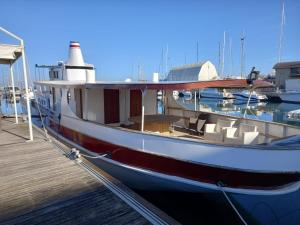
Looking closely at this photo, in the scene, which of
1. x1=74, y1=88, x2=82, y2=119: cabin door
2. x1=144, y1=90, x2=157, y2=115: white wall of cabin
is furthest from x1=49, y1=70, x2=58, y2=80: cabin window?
x1=144, y1=90, x2=157, y2=115: white wall of cabin

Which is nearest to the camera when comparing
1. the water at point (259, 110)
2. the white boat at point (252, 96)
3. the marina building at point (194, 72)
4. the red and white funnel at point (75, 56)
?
the red and white funnel at point (75, 56)

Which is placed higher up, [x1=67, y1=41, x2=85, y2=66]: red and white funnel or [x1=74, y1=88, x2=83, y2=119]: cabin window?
[x1=67, y1=41, x2=85, y2=66]: red and white funnel

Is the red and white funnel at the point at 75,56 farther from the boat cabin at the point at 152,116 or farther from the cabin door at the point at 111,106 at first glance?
the cabin door at the point at 111,106

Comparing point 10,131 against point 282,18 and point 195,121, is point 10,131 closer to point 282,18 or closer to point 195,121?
point 195,121

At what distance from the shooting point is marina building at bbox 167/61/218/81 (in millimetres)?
46219

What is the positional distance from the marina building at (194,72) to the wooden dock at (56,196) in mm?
40880

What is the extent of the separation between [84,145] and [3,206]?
14.0ft

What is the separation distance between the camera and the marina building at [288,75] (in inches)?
1604

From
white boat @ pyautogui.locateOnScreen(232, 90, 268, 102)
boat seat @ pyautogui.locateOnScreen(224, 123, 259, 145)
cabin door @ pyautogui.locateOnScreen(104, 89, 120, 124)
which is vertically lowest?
white boat @ pyautogui.locateOnScreen(232, 90, 268, 102)

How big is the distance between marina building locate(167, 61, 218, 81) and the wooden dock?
40.9 m

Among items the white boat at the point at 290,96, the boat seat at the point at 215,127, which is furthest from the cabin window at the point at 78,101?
the white boat at the point at 290,96

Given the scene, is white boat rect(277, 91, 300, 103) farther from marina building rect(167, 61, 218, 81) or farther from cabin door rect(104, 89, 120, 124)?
cabin door rect(104, 89, 120, 124)

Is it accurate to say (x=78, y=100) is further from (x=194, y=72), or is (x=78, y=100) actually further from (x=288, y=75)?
(x=288, y=75)

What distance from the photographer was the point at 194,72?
4775 cm
